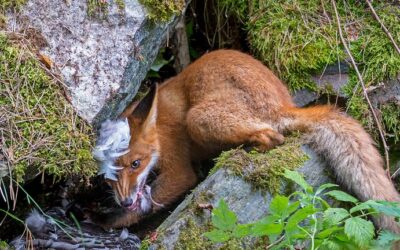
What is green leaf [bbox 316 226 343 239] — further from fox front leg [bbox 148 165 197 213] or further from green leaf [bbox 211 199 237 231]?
fox front leg [bbox 148 165 197 213]

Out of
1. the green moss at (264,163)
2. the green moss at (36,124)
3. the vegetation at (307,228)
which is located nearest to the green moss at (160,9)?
the green moss at (36,124)

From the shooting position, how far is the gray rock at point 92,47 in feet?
17.7

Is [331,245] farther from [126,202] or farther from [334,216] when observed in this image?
[126,202]

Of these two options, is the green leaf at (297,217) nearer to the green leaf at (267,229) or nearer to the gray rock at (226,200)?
the green leaf at (267,229)

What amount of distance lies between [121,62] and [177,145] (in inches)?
51.9

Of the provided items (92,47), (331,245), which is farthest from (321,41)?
(331,245)

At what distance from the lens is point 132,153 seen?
6258 mm

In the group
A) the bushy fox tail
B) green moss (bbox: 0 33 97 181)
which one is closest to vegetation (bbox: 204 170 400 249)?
the bushy fox tail

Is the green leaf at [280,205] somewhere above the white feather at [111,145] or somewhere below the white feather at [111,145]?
above

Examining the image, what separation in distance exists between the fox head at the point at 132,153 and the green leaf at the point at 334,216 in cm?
214

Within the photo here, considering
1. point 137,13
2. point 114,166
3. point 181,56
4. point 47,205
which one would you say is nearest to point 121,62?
point 137,13

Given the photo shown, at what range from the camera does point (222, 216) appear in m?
3.98

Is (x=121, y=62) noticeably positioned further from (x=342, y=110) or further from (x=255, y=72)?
(x=342, y=110)

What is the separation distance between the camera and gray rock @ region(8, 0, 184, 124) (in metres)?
5.39
